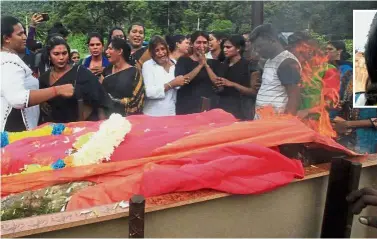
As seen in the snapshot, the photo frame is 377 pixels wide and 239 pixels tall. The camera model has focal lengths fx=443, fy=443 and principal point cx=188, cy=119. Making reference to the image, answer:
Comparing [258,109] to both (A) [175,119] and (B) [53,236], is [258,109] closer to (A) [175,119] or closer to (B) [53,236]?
(A) [175,119]

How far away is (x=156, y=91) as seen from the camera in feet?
10.5

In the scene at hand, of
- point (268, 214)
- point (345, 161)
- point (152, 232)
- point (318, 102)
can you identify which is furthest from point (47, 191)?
point (318, 102)

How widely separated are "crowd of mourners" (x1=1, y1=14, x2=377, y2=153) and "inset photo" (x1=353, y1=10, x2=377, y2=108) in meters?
0.52

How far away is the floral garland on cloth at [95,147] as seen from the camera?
74.0 inches

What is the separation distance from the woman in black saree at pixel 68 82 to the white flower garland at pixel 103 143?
0.78 meters

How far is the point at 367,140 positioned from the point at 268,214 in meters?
1.33

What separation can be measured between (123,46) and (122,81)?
0.82 ft

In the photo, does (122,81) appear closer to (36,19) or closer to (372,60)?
(36,19)

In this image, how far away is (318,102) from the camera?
305 centimetres

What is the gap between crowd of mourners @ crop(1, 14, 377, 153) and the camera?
2.70m

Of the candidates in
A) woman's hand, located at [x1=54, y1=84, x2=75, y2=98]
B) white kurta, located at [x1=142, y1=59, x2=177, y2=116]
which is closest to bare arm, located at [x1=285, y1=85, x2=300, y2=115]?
white kurta, located at [x1=142, y1=59, x2=177, y2=116]

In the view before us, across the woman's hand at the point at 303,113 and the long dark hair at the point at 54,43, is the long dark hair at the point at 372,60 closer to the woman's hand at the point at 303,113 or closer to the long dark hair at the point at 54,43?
the woman's hand at the point at 303,113

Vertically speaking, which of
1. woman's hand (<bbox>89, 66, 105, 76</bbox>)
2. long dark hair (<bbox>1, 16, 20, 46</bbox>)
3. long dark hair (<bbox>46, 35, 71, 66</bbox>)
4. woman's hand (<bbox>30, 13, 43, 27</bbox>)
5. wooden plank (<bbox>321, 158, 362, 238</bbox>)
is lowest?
wooden plank (<bbox>321, 158, 362, 238</bbox>)

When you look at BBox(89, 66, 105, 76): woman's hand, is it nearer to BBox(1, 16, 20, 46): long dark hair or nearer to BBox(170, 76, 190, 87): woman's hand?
BBox(170, 76, 190, 87): woman's hand
